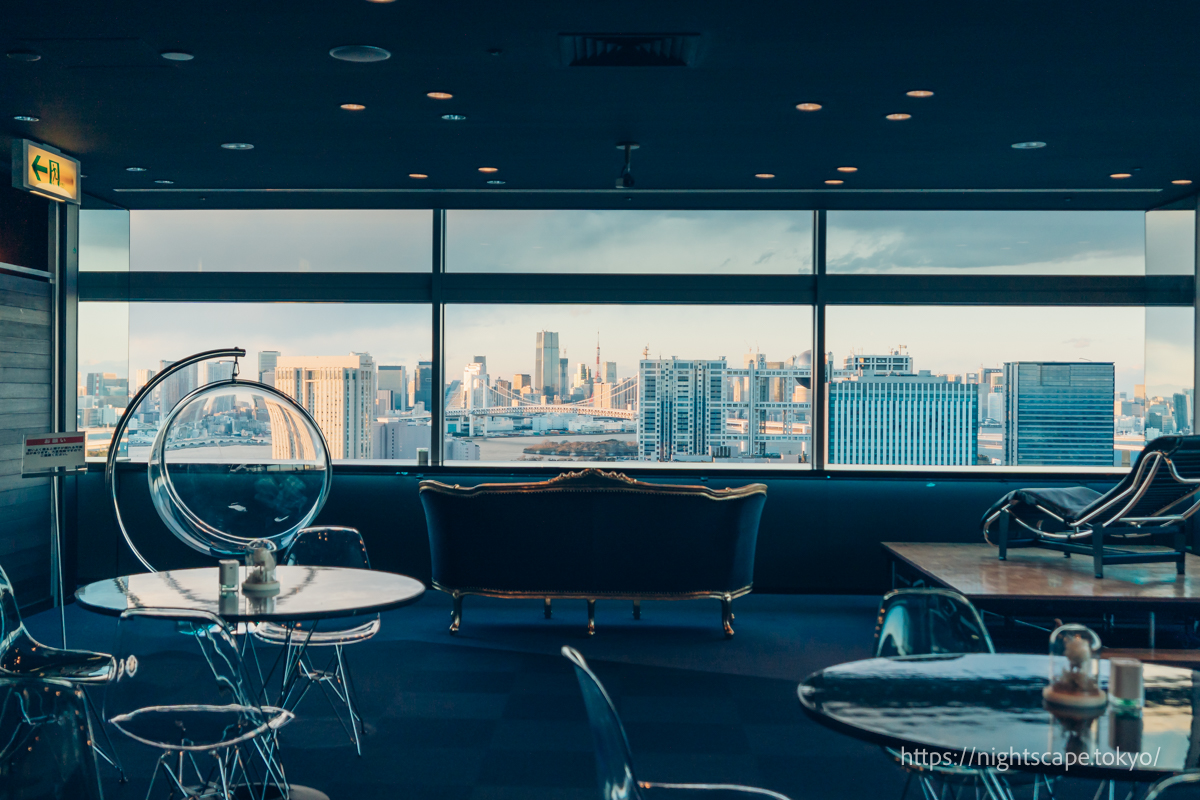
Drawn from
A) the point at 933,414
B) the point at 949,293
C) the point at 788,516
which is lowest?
the point at 788,516

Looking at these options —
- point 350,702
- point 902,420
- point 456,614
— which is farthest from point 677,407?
point 350,702

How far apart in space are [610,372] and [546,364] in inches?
20.8

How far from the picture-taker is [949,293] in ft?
24.1

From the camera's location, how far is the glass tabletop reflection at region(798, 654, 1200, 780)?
1.76 m

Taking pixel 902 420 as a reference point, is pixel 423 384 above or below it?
above

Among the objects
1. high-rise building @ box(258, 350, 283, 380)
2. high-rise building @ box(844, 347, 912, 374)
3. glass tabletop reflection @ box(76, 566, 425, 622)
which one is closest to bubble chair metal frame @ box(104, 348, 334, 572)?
glass tabletop reflection @ box(76, 566, 425, 622)

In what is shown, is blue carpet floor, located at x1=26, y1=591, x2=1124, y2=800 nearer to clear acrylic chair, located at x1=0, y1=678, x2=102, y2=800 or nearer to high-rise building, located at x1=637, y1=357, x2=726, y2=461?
clear acrylic chair, located at x1=0, y1=678, x2=102, y2=800

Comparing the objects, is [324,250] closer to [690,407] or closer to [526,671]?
[690,407]

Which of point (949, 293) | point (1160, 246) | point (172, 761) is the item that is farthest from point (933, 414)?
point (172, 761)

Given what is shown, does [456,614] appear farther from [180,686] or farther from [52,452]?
[180,686]
